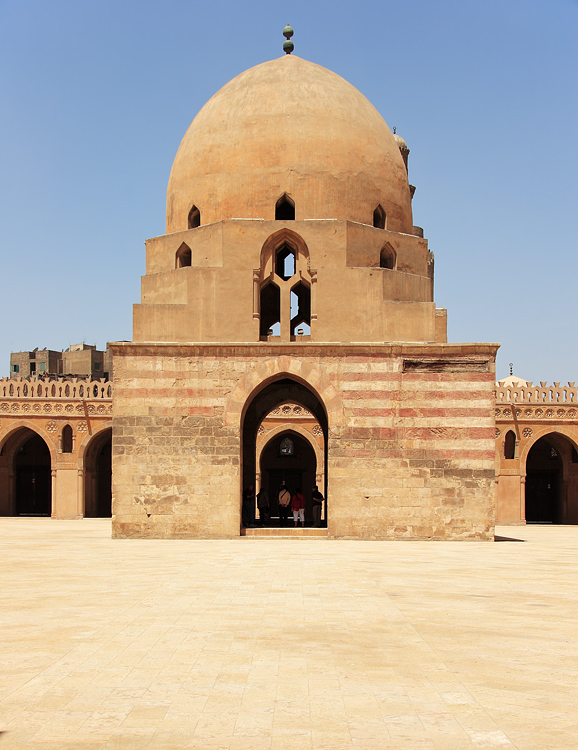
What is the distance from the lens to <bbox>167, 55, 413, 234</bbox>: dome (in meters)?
14.9

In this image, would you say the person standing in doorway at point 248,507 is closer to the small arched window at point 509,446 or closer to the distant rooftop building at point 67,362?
the small arched window at point 509,446

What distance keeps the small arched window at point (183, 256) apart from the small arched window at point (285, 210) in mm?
1788

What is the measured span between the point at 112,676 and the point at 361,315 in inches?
409

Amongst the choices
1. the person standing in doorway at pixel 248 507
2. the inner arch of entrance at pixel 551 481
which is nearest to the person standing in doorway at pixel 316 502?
the person standing in doorway at pixel 248 507

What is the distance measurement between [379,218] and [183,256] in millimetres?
3775

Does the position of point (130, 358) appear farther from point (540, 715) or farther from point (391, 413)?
point (540, 715)

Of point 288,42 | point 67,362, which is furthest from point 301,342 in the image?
point 67,362

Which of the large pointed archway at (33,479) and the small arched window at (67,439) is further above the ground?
the small arched window at (67,439)

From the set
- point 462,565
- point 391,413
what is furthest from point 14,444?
point 462,565

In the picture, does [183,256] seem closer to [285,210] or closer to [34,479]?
[285,210]

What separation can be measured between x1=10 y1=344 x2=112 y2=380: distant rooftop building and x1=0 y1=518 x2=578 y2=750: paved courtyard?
35.2m

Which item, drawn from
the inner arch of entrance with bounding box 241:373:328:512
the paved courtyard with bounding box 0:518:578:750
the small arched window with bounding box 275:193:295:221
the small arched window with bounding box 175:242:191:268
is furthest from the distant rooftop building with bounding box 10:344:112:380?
the paved courtyard with bounding box 0:518:578:750

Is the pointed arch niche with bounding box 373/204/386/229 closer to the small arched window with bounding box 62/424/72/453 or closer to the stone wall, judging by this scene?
the stone wall

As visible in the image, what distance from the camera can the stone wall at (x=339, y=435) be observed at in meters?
13.7
